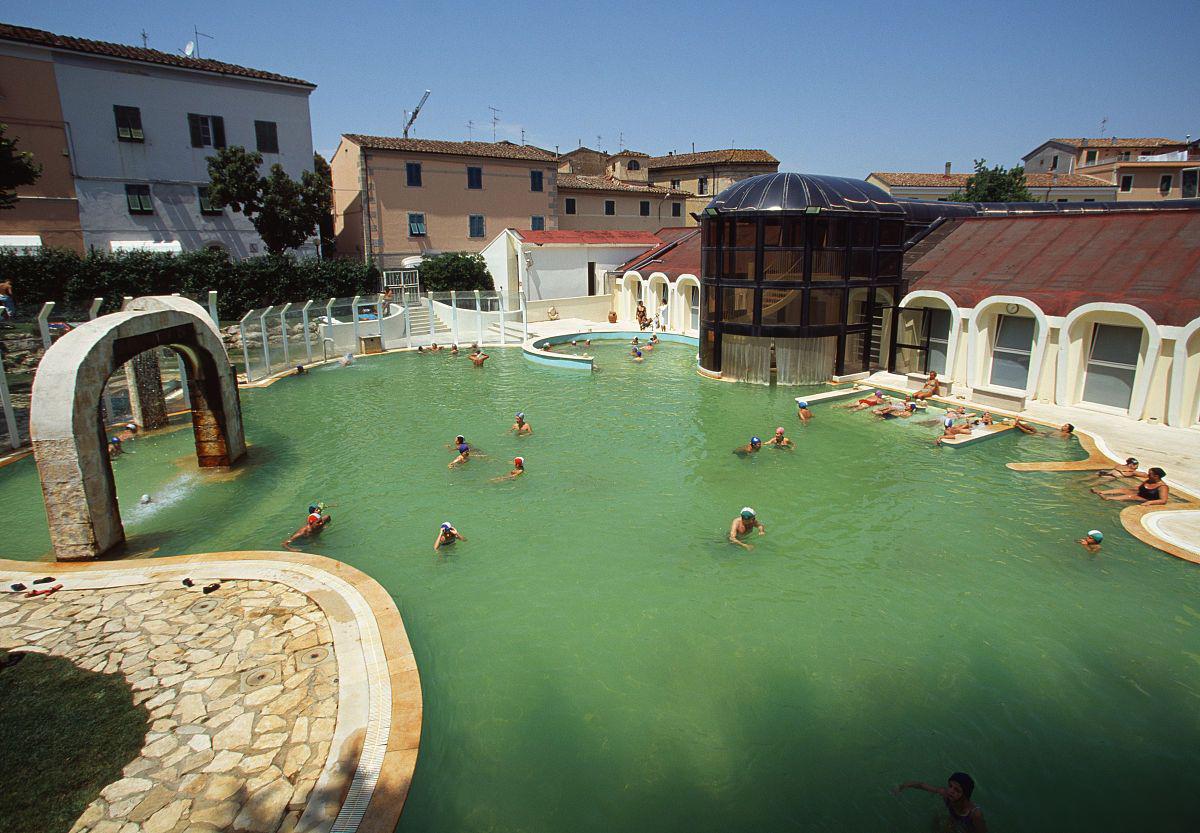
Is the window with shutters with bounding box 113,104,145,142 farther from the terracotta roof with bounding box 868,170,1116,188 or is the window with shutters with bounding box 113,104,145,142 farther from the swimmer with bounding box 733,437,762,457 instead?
the terracotta roof with bounding box 868,170,1116,188

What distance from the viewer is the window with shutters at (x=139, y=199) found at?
3434 cm

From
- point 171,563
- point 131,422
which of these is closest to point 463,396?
point 131,422

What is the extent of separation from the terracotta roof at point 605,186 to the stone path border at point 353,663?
4219 cm

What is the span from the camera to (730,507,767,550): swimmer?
11906 millimetres

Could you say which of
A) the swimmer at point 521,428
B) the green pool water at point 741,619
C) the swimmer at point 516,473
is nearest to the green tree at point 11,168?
the green pool water at point 741,619

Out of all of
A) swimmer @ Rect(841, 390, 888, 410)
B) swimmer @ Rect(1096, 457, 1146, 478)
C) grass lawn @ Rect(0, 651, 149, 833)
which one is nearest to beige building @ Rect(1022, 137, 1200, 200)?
swimmer @ Rect(841, 390, 888, 410)

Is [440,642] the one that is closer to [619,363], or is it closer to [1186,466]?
[1186,466]

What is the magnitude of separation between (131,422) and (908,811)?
2059 centimetres

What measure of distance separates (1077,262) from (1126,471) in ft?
28.6

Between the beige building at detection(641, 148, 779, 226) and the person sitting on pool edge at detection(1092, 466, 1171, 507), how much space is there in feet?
147

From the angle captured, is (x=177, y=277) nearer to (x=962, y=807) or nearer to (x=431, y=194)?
(x=431, y=194)

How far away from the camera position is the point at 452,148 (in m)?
43.0

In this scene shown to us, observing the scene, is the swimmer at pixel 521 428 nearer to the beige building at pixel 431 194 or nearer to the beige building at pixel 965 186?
the beige building at pixel 431 194

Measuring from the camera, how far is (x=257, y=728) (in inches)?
277
